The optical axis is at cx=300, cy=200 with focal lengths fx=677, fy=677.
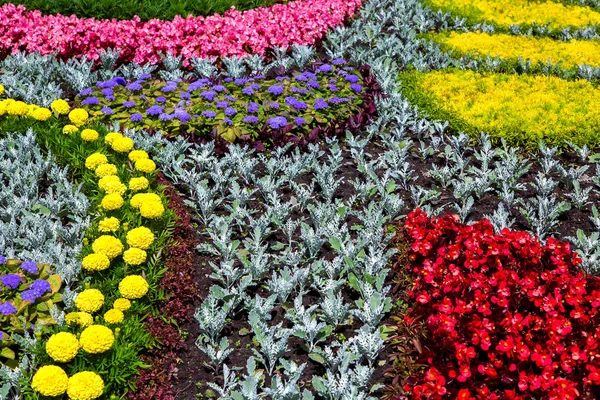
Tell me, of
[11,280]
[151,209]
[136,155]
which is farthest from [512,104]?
[11,280]

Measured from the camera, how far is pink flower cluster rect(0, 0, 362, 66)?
32.7ft

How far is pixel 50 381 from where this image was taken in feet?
14.3

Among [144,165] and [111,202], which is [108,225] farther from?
[144,165]

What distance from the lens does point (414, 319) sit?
5.46 meters

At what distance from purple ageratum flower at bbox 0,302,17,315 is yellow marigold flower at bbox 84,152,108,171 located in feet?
7.20

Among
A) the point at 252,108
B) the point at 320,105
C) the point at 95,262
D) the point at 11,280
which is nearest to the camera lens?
the point at 11,280

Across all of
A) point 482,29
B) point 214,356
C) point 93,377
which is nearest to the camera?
point 93,377

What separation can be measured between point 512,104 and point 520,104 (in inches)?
4.6

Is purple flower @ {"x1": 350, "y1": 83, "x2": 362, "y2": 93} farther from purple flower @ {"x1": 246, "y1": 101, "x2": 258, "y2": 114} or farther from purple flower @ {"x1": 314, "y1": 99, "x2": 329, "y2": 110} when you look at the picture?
purple flower @ {"x1": 246, "y1": 101, "x2": 258, "y2": 114}

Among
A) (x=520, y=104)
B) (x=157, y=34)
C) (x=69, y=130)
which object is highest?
(x=69, y=130)

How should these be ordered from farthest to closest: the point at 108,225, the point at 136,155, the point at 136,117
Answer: the point at 136,117
the point at 136,155
the point at 108,225

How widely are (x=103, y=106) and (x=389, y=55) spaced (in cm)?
452

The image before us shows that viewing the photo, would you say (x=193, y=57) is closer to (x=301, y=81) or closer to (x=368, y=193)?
(x=301, y=81)

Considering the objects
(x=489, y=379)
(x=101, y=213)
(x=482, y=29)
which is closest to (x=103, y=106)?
(x=101, y=213)
